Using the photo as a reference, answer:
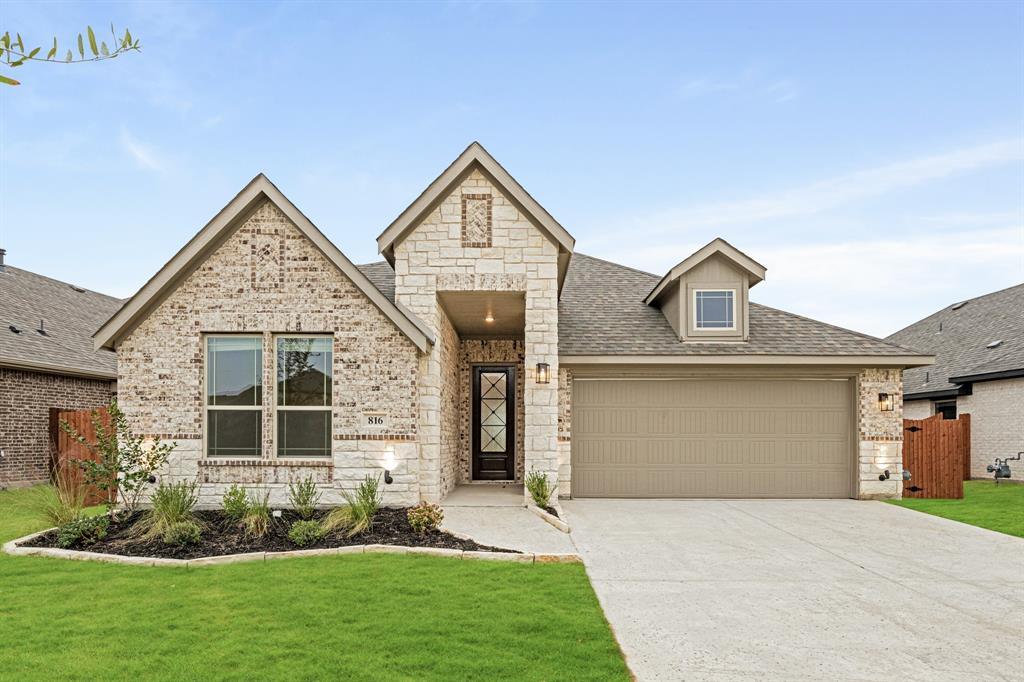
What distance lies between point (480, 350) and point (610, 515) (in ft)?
19.0

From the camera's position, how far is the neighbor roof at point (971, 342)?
1917cm

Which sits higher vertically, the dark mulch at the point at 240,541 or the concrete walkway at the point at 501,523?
the dark mulch at the point at 240,541

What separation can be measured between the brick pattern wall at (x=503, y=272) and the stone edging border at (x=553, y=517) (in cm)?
80

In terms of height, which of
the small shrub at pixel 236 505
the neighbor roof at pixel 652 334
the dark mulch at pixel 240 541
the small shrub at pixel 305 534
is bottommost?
the dark mulch at pixel 240 541

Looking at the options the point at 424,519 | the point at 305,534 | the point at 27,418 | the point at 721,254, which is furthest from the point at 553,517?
the point at 27,418

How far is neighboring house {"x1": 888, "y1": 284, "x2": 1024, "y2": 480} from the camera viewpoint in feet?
59.8

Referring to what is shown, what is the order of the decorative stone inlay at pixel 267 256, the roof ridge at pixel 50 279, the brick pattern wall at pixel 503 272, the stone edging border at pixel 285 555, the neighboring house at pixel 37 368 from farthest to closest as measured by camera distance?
the roof ridge at pixel 50 279 < the neighboring house at pixel 37 368 < the brick pattern wall at pixel 503 272 < the decorative stone inlay at pixel 267 256 < the stone edging border at pixel 285 555

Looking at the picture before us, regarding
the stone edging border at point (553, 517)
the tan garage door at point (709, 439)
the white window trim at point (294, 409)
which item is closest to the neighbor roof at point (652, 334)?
the tan garage door at point (709, 439)

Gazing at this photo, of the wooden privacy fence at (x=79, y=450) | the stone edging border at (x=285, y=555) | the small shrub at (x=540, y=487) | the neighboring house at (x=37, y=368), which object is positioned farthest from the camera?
the neighboring house at (x=37, y=368)

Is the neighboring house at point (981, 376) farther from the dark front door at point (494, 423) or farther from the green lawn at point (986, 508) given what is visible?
the dark front door at point (494, 423)

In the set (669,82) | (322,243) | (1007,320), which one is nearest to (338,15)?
(322,243)

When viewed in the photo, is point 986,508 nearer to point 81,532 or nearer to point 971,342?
point 971,342

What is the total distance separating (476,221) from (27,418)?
12.7 metres

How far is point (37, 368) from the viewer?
16.0 m
